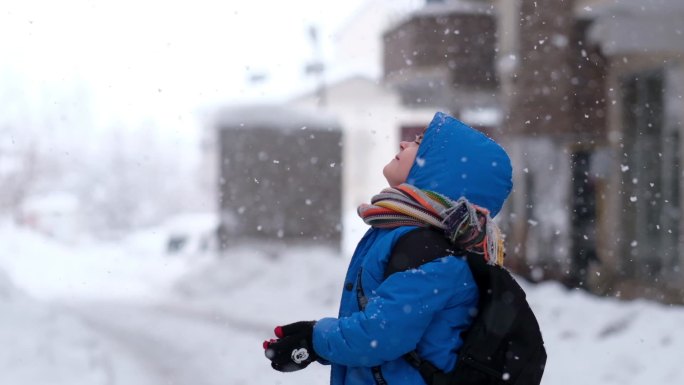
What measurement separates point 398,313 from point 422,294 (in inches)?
3.1

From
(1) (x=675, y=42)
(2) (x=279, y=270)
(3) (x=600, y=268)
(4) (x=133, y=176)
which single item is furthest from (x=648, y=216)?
(4) (x=133, y=176)

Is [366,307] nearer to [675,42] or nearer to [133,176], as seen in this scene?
[675,42]

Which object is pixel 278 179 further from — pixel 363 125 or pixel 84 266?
pixel 363 125

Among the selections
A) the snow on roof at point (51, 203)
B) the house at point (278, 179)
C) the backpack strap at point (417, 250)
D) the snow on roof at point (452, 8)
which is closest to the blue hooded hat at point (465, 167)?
the backpack strap at point (417, 250)

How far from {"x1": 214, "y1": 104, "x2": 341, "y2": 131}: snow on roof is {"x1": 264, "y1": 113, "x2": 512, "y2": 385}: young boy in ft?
45.0

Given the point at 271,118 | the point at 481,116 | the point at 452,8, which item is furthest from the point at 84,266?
the point at 452,8

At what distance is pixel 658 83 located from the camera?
1241 cm

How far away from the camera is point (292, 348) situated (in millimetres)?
2191

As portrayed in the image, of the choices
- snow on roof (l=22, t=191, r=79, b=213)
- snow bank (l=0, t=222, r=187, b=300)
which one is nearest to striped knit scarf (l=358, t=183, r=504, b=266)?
snow bank (l=0, t=222, r=187, b=300)

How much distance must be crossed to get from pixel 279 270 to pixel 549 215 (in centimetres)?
552

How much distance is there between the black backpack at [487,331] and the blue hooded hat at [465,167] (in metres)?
0.14

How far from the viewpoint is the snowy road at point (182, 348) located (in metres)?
7.31

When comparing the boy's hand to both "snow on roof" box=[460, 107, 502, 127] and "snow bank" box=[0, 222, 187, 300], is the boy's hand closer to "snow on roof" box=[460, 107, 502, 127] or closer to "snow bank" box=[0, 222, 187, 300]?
"snow bank" box=[0, 222, 187, 300]

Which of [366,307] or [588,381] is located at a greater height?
[366,307]
